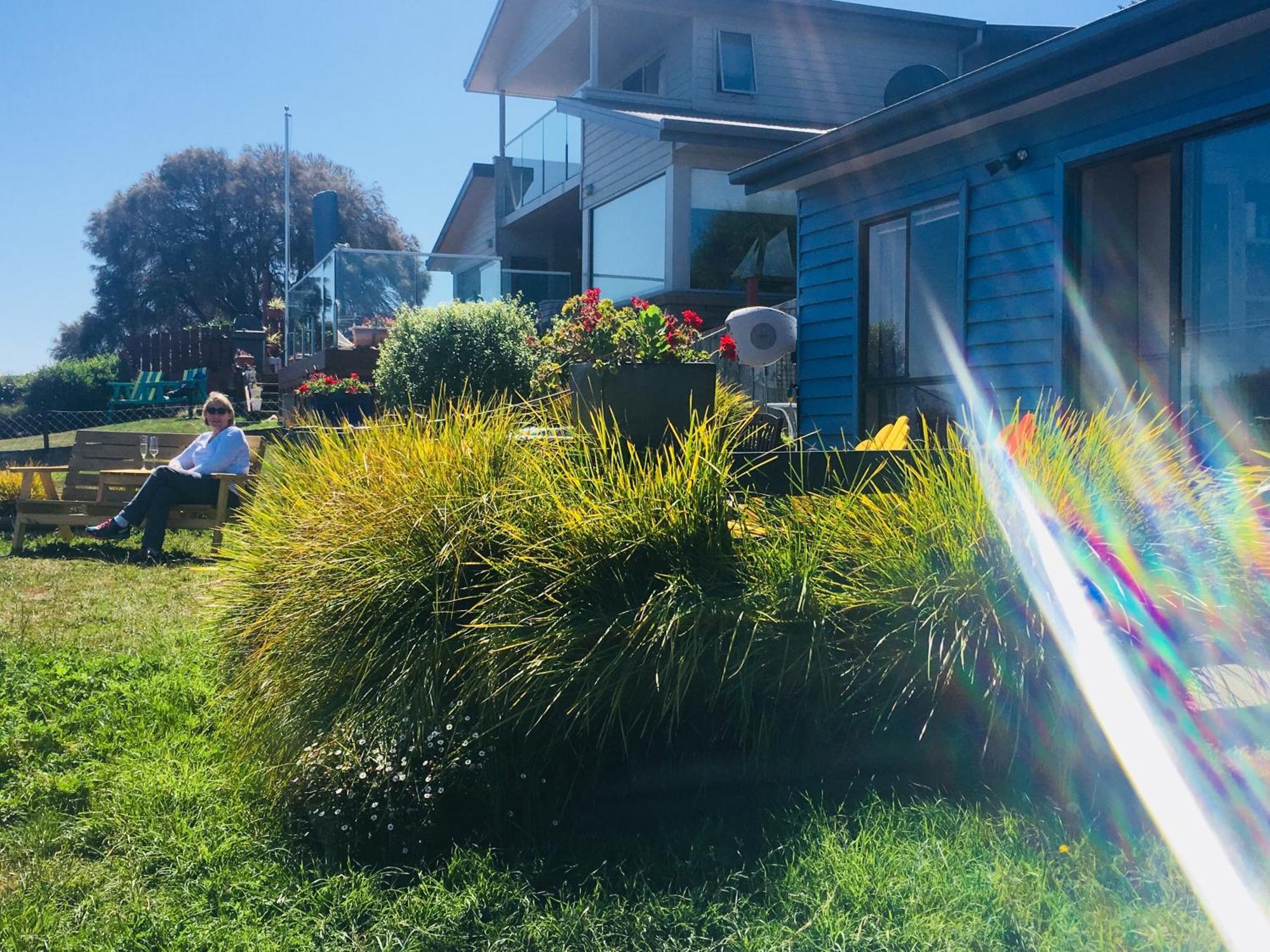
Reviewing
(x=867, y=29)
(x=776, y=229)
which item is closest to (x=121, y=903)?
(x=776, y=229)

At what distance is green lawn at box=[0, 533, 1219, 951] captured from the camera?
2.29 meters

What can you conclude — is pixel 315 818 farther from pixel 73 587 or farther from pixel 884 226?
pixel 884 226

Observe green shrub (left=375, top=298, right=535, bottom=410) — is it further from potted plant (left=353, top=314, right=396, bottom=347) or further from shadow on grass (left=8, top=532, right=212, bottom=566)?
potted plant (left=353, top=314, right=396, bottom=347)

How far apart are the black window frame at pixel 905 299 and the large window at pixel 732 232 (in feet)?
17.4

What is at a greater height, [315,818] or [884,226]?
[884,226]

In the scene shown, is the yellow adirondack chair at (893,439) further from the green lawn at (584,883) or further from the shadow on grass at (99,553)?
the shadow on grass at (99,553)

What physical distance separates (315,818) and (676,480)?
1.31 m

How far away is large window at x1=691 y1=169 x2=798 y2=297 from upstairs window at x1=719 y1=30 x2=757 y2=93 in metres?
2.61

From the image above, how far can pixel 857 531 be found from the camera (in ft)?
10.2

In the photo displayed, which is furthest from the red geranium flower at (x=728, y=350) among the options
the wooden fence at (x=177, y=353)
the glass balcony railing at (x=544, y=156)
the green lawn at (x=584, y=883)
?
the wooden fence at (x=177, y=353)

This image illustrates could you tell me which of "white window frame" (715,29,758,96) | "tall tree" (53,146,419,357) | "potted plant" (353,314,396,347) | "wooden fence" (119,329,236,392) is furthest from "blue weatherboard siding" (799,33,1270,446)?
"tall tree" (53,146,419,357)

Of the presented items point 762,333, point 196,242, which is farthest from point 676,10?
point 196,242

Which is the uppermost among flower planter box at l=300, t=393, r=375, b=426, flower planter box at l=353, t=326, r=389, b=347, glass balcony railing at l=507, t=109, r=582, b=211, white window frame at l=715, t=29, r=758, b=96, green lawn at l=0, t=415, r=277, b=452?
white window frame at l=715, t=29, r=758, b=96

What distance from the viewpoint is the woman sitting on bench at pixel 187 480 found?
7891mm
